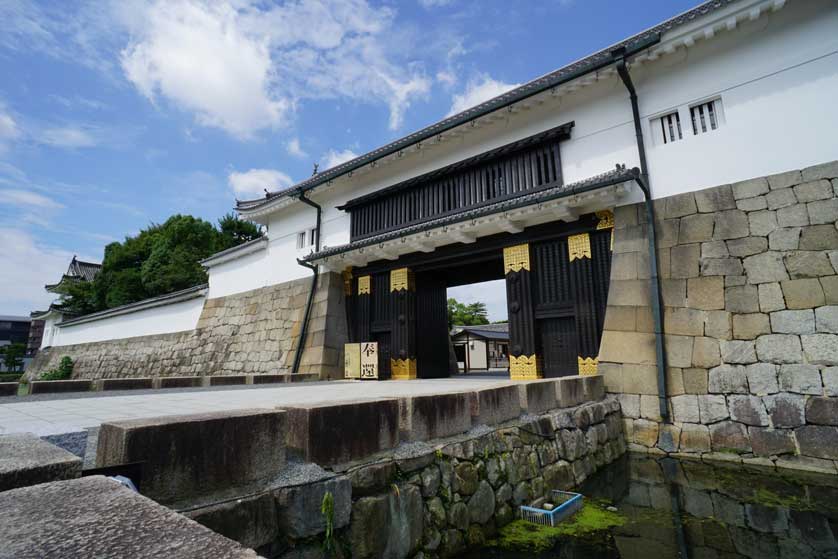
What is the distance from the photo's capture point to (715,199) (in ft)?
21.7

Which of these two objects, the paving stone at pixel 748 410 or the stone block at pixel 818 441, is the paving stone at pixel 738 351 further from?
the stone block at pixel 818 441

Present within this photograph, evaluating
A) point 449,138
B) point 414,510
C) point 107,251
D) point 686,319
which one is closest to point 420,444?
point 414,510

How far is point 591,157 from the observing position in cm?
798

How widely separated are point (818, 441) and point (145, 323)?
21664mm

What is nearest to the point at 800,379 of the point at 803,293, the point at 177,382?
the point at 803,293

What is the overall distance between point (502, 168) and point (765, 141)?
446 cm

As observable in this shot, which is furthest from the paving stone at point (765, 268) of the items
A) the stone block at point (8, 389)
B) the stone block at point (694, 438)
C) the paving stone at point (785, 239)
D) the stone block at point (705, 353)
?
the stone block at point (8, 389)

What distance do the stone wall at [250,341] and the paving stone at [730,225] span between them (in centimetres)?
912

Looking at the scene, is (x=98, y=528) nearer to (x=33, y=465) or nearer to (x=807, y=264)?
(x=33, y=465)

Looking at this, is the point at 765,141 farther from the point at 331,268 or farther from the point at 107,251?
the point at 107,251

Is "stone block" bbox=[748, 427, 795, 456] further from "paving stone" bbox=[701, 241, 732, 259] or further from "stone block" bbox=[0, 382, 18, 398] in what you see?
"stone block" bbox=[0, 382, 18, 398]

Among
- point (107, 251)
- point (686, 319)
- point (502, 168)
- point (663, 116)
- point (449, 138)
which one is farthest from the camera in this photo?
point (107, 251)

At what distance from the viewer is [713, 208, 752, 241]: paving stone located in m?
6.27

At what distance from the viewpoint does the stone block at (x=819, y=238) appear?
5570 millimetres
